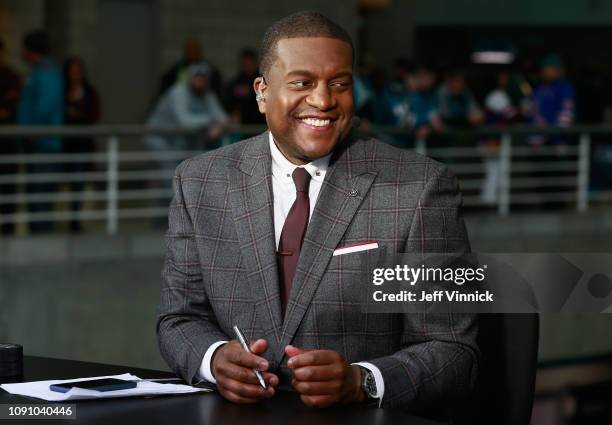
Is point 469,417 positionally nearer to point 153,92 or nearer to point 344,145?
point 344,145

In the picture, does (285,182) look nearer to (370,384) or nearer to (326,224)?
(326,224)

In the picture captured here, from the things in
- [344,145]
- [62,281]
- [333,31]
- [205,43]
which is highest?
[205,43]

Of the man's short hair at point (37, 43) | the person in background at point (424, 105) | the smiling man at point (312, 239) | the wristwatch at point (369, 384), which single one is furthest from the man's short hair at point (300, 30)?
the person in background at point (424, 105)

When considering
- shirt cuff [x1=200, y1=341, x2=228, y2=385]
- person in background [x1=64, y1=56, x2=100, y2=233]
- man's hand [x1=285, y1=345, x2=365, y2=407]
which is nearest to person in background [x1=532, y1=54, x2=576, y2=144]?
person in background [x1=64, y1=56, x2=100, y2=233]

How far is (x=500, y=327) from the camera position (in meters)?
3.23

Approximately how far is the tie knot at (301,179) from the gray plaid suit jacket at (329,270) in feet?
0.19

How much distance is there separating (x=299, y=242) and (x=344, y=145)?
11.2 inches

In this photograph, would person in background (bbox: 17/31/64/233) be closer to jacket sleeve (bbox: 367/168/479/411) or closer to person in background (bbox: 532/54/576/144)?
person in background (bbox: 532/54/576/144)

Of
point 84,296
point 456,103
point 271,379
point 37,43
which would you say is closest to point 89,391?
point 271,379

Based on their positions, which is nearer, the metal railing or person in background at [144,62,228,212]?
the metal railing

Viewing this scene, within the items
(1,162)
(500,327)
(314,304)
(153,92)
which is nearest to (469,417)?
(500,327)

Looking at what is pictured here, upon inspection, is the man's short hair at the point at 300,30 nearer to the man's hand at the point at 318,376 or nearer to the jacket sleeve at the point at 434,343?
the jacket sleeve at the point at 434,343

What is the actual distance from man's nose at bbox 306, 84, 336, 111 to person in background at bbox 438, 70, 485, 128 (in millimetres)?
8633

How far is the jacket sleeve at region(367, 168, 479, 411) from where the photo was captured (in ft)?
9.93
